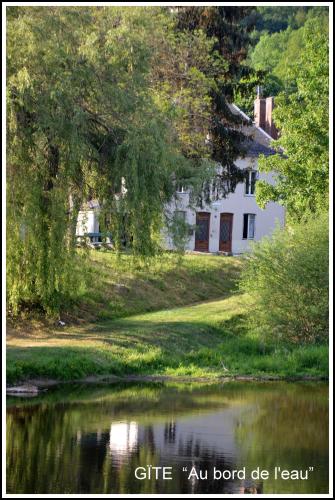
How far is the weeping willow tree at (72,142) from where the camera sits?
96.1 ft

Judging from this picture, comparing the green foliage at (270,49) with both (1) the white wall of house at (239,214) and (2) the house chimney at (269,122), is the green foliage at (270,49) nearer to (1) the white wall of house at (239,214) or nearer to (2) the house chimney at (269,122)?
(2) the house chimney at (269,122)

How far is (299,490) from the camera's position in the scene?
19.8 m

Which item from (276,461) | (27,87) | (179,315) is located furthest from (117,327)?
(276,461)

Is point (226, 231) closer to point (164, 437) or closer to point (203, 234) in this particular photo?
point (203, 234)

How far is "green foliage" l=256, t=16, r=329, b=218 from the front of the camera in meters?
42.1

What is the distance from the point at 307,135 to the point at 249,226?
19.6m

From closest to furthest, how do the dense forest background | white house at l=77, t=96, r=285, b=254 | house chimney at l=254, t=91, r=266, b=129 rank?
white house at l=77, t=96, r=285, b=254 < house chimney at l=254, t=91, r=266, b=129 < the dense forest background

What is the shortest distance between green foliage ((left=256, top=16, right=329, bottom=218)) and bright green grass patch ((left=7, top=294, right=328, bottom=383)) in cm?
631

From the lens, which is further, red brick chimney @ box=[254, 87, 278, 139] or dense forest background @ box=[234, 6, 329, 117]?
dense forest background @ box=[234, 6, 329, 117]

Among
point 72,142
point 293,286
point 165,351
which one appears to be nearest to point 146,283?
point 293,286

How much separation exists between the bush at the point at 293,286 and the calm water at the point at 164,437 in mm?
5725

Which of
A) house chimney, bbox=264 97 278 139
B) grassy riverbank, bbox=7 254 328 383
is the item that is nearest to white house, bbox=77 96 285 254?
house chimney, bbox=264 97 278 139

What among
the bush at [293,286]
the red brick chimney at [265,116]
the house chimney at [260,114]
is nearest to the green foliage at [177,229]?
the bush at [293,286]

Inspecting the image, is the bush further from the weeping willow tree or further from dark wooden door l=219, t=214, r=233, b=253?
dark wooden door l=219, t=214, r=233, b=253
